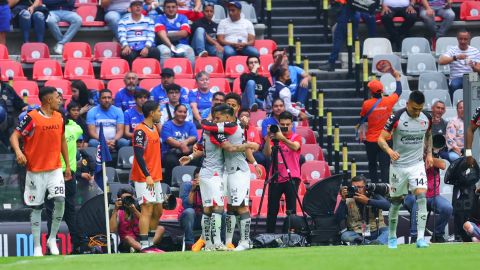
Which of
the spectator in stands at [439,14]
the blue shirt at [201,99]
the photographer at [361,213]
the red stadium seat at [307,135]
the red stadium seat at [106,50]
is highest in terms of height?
the spectator in stands at [439,14]

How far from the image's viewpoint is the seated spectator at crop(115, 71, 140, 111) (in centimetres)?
2781

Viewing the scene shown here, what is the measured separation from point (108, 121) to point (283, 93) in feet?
10.2

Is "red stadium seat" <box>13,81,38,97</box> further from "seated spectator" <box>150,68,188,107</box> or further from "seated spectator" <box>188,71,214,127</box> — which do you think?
"seated spectator" <box>188,71,214,127</box>

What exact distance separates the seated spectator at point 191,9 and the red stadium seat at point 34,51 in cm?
279

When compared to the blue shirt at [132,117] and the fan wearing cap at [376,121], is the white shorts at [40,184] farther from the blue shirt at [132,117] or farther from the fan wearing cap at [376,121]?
the fan wearing cap at [376,121]

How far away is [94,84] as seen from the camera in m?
28.5

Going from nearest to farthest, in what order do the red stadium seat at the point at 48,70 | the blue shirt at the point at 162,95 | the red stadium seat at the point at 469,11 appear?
1. the blue shirt at the point at 162,95
2. the red stadium seat at the point at 48,70
3. the red stadium seat at the point at 469,11

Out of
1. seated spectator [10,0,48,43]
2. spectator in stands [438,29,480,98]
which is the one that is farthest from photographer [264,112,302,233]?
seated spectator [10,0,48,43]

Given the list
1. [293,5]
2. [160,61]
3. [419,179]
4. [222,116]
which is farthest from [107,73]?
[419,179]

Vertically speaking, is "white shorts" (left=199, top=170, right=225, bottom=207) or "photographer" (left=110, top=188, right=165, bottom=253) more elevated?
"white shorts" (left=199, top=170, right=225, bottom=207)

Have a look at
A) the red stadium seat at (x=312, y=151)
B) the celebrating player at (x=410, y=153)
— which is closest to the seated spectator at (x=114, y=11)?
the red stadium seat at (x=312, y=151)

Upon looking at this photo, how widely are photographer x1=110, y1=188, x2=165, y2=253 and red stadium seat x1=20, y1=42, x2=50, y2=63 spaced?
→ 6.01 m

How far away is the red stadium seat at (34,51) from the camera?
29750mm

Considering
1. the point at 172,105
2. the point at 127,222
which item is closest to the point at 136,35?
the point at 172,105
